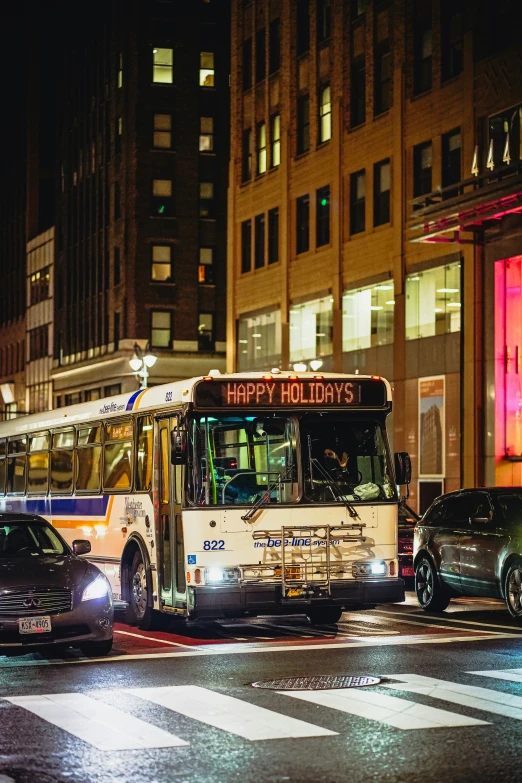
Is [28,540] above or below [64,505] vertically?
below

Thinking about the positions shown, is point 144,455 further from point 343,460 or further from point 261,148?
point 261,148

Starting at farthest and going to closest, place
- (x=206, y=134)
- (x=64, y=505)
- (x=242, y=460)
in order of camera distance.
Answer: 1. (x=206, y=134)
2. (x=64, y=505)
3. (x=242, y=460)

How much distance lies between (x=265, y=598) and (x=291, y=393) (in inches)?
96.5

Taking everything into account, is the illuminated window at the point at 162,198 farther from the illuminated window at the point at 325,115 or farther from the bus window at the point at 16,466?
the bus window at the point at 16,466

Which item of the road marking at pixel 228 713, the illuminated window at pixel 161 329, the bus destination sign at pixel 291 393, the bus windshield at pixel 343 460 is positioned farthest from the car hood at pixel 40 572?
the illuminated window at pixel 161 329

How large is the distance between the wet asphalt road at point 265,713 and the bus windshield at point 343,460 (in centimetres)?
173

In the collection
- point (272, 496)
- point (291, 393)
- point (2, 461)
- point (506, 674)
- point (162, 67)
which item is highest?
point (162, 67)

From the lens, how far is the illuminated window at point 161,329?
70.6 metres

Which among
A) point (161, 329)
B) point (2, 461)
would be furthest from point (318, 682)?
point (161, 329)

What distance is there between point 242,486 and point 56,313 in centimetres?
6903

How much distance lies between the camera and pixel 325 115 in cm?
4806

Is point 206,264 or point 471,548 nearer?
point 471,548

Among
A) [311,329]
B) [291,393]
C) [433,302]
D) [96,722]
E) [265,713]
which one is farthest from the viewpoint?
Answer: [311,329]

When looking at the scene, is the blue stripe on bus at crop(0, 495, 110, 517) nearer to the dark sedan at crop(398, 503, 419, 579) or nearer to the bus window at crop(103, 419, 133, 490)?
the bus window at crop(103, 419, 133, 490)
